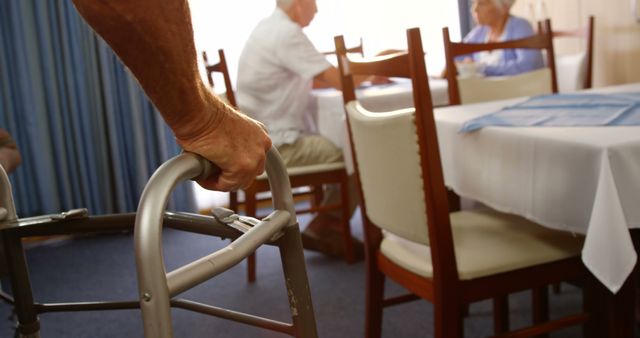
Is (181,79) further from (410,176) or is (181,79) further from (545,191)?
(545,191)

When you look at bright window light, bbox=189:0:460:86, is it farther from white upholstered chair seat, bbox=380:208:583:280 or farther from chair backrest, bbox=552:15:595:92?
white upholstered chair seat, bbox=380:208:583:280

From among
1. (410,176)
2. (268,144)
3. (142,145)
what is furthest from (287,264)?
(142,145)

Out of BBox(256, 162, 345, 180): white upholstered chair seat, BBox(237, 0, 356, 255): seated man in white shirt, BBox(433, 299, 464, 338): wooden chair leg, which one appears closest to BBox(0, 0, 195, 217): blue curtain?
BBox(237, 0, 356, 255): seated man in white shirt

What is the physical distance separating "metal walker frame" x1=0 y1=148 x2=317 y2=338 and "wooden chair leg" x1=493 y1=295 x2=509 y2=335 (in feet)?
4.35

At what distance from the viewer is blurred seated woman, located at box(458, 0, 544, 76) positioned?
317cm

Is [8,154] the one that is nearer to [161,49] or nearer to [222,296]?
[222,296]

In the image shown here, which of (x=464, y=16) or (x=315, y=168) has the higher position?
(x=464, y=16)

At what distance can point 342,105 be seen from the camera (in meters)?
2.77

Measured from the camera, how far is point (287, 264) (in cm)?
70

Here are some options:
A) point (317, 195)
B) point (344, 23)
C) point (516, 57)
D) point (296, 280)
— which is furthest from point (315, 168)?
point (296, 280)

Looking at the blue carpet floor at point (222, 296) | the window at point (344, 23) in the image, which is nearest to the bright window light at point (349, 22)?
the window at point (344, 23)

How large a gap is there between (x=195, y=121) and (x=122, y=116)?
11.1ft

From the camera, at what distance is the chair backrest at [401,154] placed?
1346 millimetres

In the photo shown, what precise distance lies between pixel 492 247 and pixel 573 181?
24 centimetres
